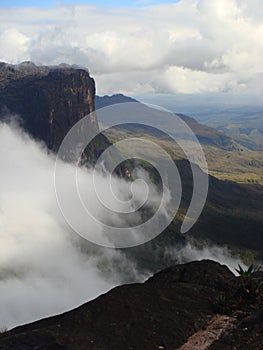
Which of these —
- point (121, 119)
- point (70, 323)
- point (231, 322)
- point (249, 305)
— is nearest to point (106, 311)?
point (70, 323)

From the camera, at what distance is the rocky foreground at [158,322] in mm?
23281

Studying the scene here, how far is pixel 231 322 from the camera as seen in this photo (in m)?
27.2

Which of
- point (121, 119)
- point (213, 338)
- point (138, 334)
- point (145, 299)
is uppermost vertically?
point (121, 119)

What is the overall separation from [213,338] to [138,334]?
4330 mm

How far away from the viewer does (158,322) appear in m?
26.2

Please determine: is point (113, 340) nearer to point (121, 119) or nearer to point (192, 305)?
point (192, 305)

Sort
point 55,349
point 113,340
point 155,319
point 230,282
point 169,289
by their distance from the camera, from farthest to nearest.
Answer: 1. point 230,282
2. point 169,289
3. point 155,319
4. point 113,340
5. point 55,349

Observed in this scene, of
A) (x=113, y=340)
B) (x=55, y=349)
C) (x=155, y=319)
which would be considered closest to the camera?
(x=55, y=349)

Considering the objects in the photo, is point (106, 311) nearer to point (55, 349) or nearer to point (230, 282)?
point (55, 349)

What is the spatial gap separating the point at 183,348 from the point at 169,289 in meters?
7.51

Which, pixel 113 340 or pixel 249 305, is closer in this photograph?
pixel 113 340

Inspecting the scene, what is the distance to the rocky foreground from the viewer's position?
23.3m

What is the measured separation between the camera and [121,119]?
36844mm

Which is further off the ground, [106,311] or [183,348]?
[106,311]
